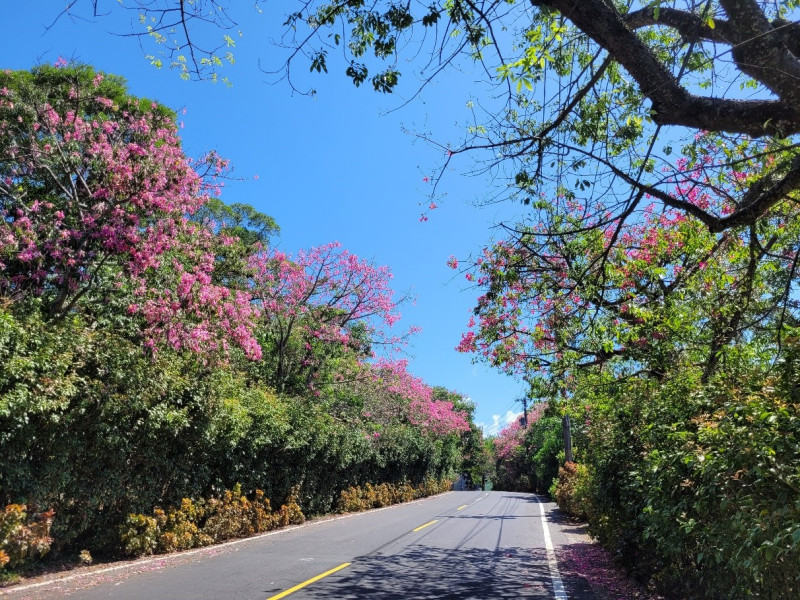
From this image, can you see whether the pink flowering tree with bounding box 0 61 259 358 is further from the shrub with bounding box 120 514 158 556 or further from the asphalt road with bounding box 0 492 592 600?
the asphalt road with bounding box 0 492 592 600

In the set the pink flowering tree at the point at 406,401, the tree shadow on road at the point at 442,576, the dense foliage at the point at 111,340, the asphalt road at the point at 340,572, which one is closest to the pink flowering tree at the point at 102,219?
the dense foliage at the point at 111,340

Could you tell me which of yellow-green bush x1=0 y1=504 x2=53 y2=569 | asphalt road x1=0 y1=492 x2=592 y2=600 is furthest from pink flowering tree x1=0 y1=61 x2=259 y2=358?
asphalt road x1=0 y1=492 x2=592 y2=600

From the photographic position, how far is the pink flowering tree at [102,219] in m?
9.95

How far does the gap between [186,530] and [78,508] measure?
2779 mm

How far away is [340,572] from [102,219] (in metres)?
7.52

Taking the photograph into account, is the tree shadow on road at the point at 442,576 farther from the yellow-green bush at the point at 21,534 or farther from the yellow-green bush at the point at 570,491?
the yellow-green bush at the point at 570,491

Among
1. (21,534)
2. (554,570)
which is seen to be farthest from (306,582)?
(554,570)

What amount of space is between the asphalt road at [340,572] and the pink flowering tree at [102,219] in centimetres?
411

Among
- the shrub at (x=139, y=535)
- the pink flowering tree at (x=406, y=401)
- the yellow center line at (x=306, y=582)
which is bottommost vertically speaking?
the yellow center line at (x=306, y=582)

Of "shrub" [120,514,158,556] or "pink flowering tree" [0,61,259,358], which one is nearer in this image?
"pink flowering tree" [0,61,259,358]

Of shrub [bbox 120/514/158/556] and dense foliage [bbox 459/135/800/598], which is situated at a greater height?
dense foliage [bbox 459/135/800/598]

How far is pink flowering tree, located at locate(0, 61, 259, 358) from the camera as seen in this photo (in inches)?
392

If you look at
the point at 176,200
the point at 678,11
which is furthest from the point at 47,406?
the point at 678,11

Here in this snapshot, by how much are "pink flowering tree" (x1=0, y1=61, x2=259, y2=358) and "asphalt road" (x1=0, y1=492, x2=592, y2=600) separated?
13.5ft
